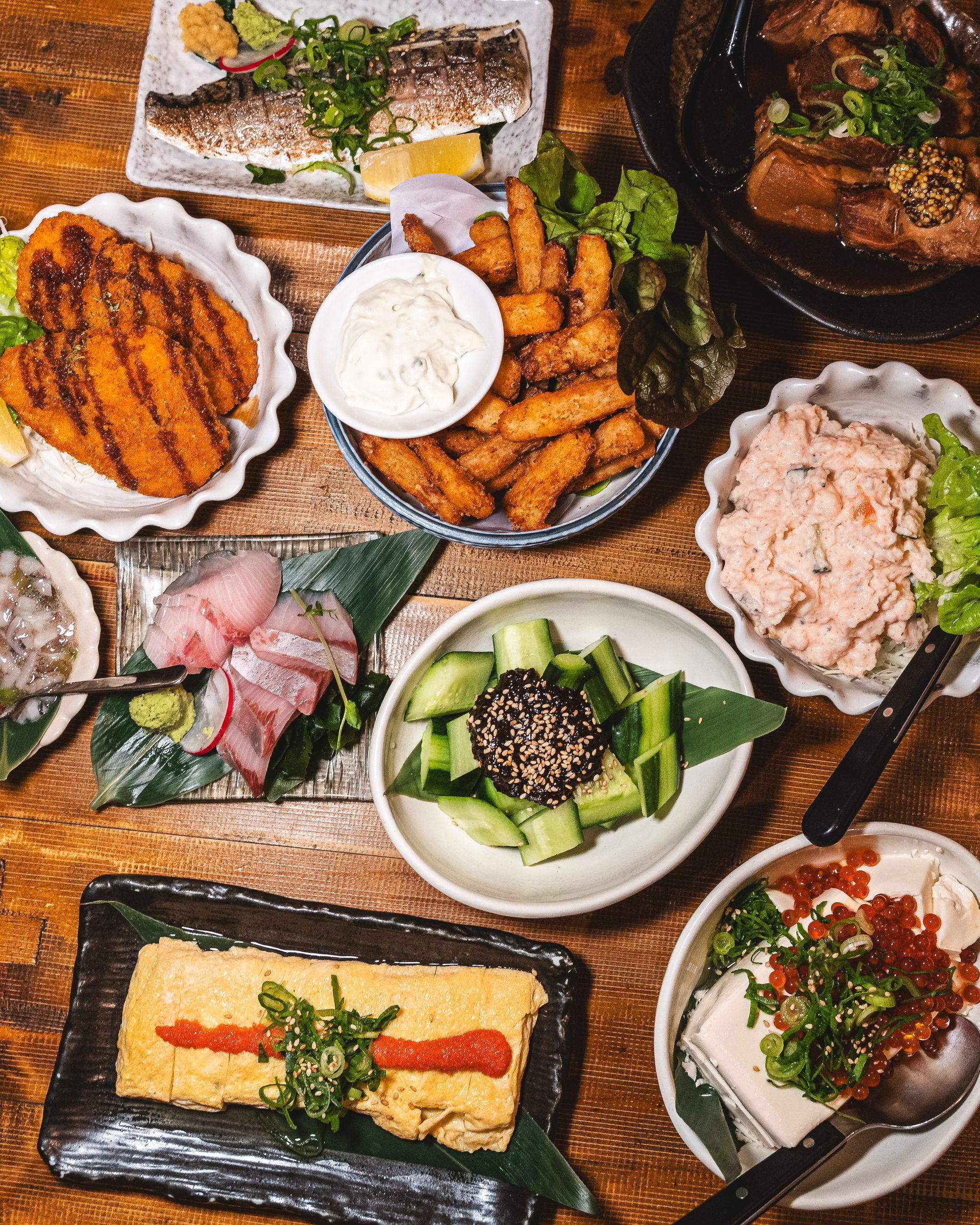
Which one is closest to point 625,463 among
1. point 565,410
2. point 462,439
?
point 565,410

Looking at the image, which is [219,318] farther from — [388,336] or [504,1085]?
[504,1085]

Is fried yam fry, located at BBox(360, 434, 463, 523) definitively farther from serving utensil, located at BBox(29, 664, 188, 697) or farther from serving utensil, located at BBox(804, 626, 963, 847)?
serving utensil, located at BBox(804, 626, 963, 847)

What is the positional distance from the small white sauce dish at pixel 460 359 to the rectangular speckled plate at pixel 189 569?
1.42 feet

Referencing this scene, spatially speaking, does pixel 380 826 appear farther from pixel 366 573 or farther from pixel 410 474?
pixel 410 474

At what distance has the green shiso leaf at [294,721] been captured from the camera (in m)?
2.68

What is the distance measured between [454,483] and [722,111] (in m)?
1.21

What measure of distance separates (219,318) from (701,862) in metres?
2.14

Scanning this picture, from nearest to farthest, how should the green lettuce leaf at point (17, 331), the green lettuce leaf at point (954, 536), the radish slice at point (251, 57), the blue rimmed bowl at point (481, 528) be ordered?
the green lettuce leaf at point (954, 536) < the blue rimmed bowl at point (481, 528) < the green lettuce leaf at point (17, 331) < the radish slice at point (251, 57)

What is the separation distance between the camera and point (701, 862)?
2.75 m

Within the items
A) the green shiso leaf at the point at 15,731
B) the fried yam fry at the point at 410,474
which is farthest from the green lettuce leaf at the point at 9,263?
the fried yam fry at the point at 410,474

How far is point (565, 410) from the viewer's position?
2.45 m

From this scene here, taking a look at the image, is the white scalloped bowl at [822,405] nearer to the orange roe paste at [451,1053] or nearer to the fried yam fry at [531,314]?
the fried yam fry at [531,314]

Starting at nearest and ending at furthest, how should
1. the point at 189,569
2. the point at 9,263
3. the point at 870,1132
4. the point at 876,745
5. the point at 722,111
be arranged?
the point at 876,745, the point at 722,111, the point at 870,1132, the point at 9,263, the point at 189,569

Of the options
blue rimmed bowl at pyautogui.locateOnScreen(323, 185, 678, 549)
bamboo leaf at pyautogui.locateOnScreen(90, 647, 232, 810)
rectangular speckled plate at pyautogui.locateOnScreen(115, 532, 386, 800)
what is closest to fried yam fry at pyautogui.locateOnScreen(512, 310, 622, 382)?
blue rimmed bowl at pyautogui.locateOnScreen(323, 185, 678, 549)
